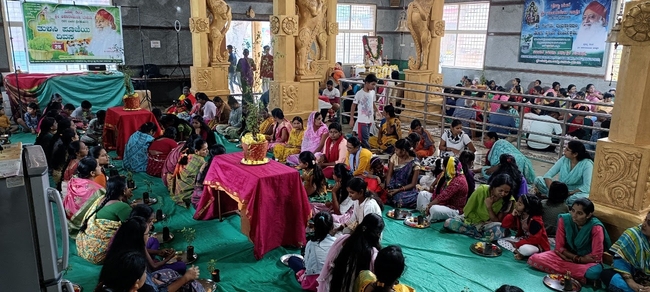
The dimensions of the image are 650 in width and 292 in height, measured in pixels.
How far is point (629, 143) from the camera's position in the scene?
13.8ft

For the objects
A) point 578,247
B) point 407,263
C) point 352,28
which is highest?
point 352,28

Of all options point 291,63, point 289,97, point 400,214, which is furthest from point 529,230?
point 291,63

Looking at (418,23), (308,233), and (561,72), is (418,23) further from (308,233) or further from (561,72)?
(308,233)

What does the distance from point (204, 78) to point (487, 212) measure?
26.4 ft

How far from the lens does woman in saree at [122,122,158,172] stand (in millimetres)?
6969

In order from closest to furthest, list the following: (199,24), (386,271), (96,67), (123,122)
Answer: (386,271)
(123,122)
(199,24)
(96,67)

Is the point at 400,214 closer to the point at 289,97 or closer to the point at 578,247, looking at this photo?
the point at 578,247

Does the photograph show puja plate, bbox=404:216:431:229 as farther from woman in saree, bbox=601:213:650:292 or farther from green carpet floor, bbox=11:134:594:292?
woman in saree, bbox=601:213:650:292

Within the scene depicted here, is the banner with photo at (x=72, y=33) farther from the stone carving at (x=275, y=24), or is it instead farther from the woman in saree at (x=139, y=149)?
the woman in saree at (x=139, y=149)

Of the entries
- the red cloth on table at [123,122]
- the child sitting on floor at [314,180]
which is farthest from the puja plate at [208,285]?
the red cloth on table at [123,122]

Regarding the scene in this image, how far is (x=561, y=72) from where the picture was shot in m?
12.4

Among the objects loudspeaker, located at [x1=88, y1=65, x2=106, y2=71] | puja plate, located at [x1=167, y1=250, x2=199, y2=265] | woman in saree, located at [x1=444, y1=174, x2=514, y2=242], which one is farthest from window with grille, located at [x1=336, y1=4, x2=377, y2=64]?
puja plate, located at [x1=167, y1=250, x2=199, y2=265]

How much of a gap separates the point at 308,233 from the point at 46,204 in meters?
3.07

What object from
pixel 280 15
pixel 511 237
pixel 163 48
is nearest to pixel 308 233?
pixel 511 237
